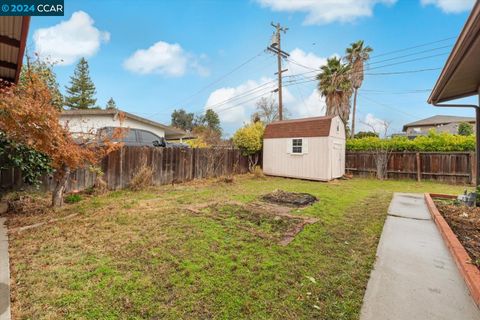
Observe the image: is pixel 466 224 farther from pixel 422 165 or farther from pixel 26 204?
pixel 422 165

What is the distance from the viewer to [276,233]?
147 inches

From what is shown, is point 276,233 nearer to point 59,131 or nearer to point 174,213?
point 174,213

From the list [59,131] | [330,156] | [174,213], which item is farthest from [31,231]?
[330,156]

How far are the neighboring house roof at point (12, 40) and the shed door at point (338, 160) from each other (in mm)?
11223

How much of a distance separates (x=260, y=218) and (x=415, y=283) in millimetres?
2568

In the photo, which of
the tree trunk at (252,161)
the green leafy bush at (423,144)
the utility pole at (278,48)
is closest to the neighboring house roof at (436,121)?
the green leafy bush at (423,144)

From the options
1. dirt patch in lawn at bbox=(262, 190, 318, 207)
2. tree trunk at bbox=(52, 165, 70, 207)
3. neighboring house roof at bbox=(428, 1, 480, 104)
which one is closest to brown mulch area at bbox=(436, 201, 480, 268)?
neighboring house roof at bbox=(428, 1, 480, 104)

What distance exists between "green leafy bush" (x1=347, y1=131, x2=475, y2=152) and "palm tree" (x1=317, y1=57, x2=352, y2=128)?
611 cm

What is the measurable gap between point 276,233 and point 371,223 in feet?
6.74

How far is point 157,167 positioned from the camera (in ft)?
28.4

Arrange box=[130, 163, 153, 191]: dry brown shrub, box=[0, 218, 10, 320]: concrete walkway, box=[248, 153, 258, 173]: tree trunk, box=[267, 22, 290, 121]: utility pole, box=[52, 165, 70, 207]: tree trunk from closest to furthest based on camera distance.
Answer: box=[0, 218, 10, 320]: concrete walkway < box=[52, 165, 70, 207]: tree trunk < box=[130, 163, 153, 191]: dry brown shrub < box=[248, 153, 258, 173]: tree trunk < box=[267, 22, 290, 121]: utility pole

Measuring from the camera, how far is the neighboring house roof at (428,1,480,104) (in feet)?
7.87

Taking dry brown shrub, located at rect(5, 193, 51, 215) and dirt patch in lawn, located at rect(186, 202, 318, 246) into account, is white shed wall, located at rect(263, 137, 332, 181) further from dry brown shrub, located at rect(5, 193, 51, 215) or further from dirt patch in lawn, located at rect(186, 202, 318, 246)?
dry brown shrub, located at rect(5, 193, 51, 215)

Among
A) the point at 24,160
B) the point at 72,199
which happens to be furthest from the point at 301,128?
the point at 24,160
